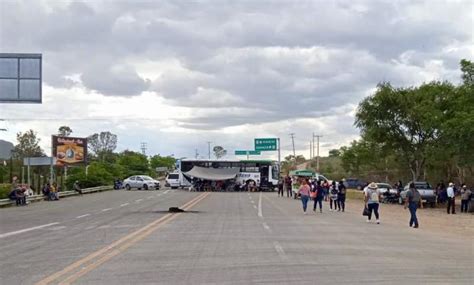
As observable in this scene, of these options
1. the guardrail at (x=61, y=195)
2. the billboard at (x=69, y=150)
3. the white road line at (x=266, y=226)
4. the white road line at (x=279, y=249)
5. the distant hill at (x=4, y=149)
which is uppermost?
the distant hill at (x=4, y=149)

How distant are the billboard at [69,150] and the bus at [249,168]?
14559 millimetres

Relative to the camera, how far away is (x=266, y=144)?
8862 centimetres

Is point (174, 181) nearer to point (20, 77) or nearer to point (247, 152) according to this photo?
point (247, 152)

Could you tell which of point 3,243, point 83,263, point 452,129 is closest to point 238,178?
point 452,129

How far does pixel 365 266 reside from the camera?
12.2 meters

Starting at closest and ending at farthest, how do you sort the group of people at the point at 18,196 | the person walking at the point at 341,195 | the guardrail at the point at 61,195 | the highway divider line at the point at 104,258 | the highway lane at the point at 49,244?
the highway divider line at the point at 104,258 → the highway lane at the point at 49,244 → the person walking at the point at 341,195 → the guardrail at the point at 61,195 → the group of people at the point at 18,196

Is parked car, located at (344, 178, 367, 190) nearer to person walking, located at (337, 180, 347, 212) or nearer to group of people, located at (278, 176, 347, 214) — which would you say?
group of people, located at (278, 176, 347, 214)

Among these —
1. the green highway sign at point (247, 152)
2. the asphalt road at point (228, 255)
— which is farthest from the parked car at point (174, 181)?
the asphalt road at point (228, 255)

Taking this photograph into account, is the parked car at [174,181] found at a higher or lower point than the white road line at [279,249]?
higher

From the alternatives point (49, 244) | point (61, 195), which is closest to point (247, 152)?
point (61, 195)

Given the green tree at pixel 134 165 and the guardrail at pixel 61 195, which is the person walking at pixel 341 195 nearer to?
the guardrail at pixel 61 195

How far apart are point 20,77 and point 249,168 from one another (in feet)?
132

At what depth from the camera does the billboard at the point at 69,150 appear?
76.6 meters

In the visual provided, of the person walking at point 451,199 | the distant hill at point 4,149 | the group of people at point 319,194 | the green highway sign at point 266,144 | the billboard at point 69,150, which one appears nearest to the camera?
the group of people at point 319,194
